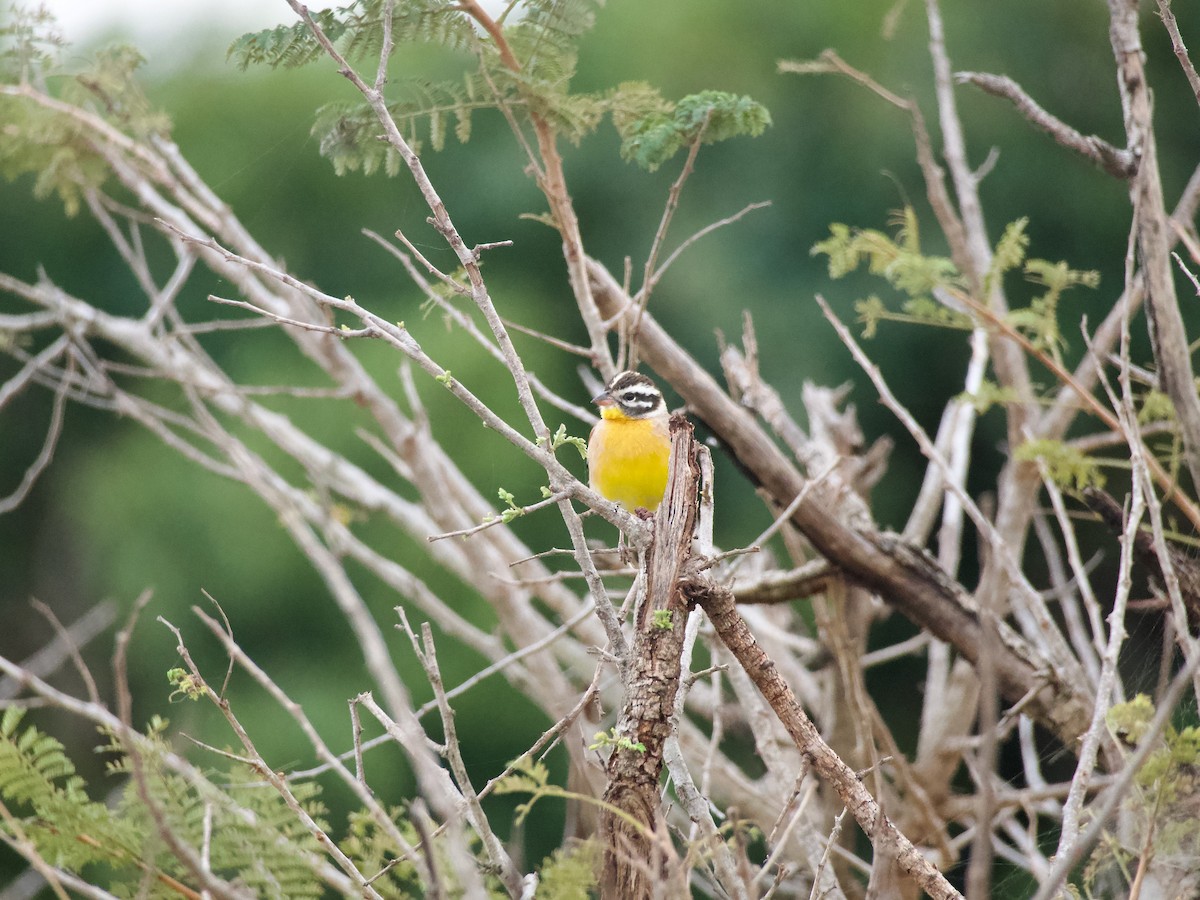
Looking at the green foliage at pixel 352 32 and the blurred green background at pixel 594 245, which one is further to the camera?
the blurred green background at pixel 594 245

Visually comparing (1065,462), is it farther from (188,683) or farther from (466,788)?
(188,683)

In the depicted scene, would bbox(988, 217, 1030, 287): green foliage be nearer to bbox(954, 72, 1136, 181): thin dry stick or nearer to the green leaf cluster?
bbox(954, 72, 1136, 181): thin dry stick

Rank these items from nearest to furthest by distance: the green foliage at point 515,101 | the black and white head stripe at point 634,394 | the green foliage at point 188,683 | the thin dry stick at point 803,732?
the thin dry stick at point 803,732, the green foliage at point 188,683, the green foliage at point 515,101, the black and white head stripe at point 634,394

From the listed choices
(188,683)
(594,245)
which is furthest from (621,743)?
(594,245)

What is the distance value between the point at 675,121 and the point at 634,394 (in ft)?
2.92

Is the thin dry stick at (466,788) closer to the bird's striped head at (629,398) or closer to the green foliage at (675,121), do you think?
the green foliage at (675,121)

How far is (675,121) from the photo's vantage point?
92.5 inches

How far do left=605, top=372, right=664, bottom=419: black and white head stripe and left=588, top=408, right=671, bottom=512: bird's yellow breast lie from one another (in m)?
0.03

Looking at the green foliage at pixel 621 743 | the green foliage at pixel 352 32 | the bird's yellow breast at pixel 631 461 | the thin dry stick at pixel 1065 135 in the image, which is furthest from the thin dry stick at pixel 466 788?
the bird's yellow breast at pixel 631 461

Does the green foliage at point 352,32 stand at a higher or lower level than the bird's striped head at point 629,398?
higher

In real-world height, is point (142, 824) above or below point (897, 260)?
below

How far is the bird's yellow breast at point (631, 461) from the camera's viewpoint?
3.02 m

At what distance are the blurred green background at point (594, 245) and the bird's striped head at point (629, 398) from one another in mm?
2574

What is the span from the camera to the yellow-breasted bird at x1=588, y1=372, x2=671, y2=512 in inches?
119
